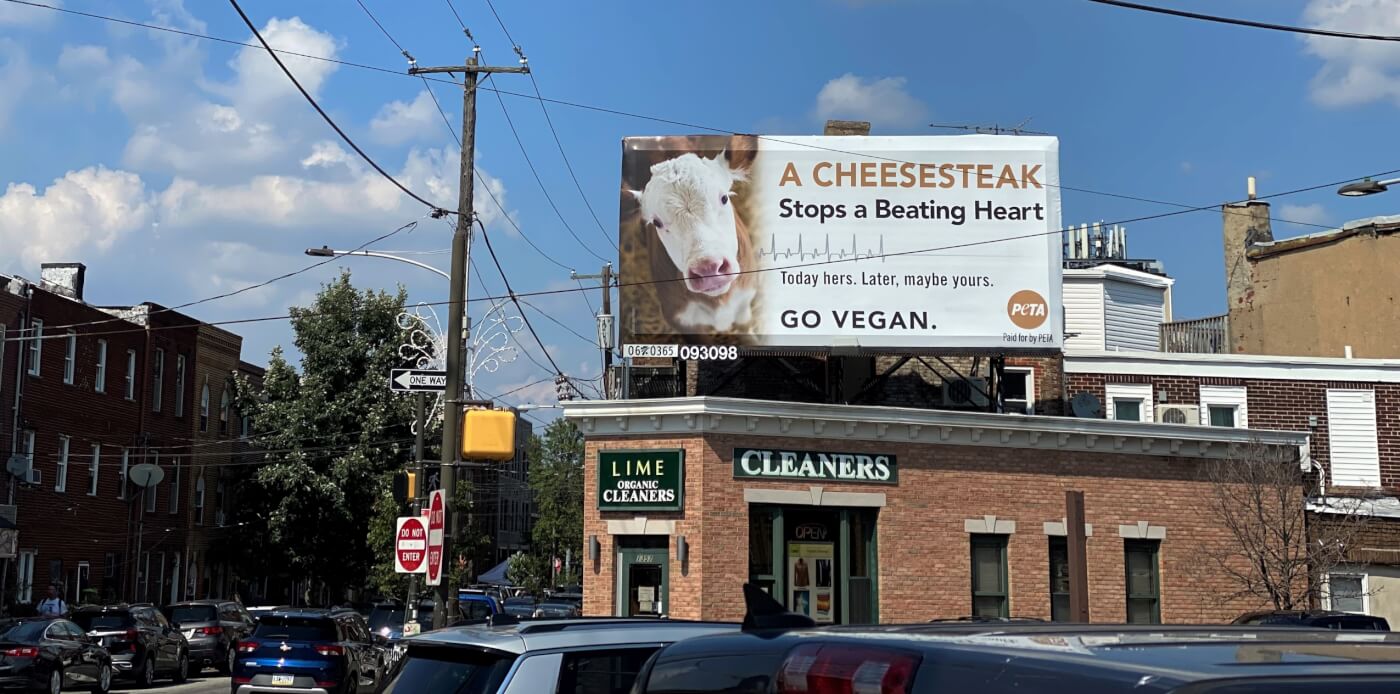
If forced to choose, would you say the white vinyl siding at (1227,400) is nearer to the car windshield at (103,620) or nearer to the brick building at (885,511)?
the brick building at (885,511)

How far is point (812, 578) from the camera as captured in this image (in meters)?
27.2

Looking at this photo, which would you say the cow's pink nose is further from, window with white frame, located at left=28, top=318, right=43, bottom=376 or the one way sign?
window with white frame, located at left=28, top=318, right=43, bottom=376

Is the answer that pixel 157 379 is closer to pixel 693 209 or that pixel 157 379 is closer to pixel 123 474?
pixel 123 474

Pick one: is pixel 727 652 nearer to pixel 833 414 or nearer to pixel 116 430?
pixel 833 414

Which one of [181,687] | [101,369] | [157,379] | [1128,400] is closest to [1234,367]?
[1128,400]

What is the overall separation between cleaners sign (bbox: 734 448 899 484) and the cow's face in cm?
539

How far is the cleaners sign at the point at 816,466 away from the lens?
26.6 metres

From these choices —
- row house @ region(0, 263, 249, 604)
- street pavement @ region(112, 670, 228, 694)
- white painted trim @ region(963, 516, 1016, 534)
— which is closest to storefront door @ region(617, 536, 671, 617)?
white painted trim @ region(963, 516, 1016, 534)

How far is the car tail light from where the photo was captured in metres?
2.78

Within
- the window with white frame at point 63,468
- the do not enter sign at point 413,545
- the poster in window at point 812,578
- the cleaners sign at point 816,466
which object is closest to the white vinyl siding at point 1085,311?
the cleaners sign at point 816,466

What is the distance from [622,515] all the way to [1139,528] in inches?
424

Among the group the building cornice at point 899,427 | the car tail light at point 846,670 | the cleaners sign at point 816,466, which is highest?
the building cornice at point 899,427

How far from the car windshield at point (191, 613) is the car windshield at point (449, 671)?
30671 mm

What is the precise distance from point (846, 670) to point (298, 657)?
818 inches
